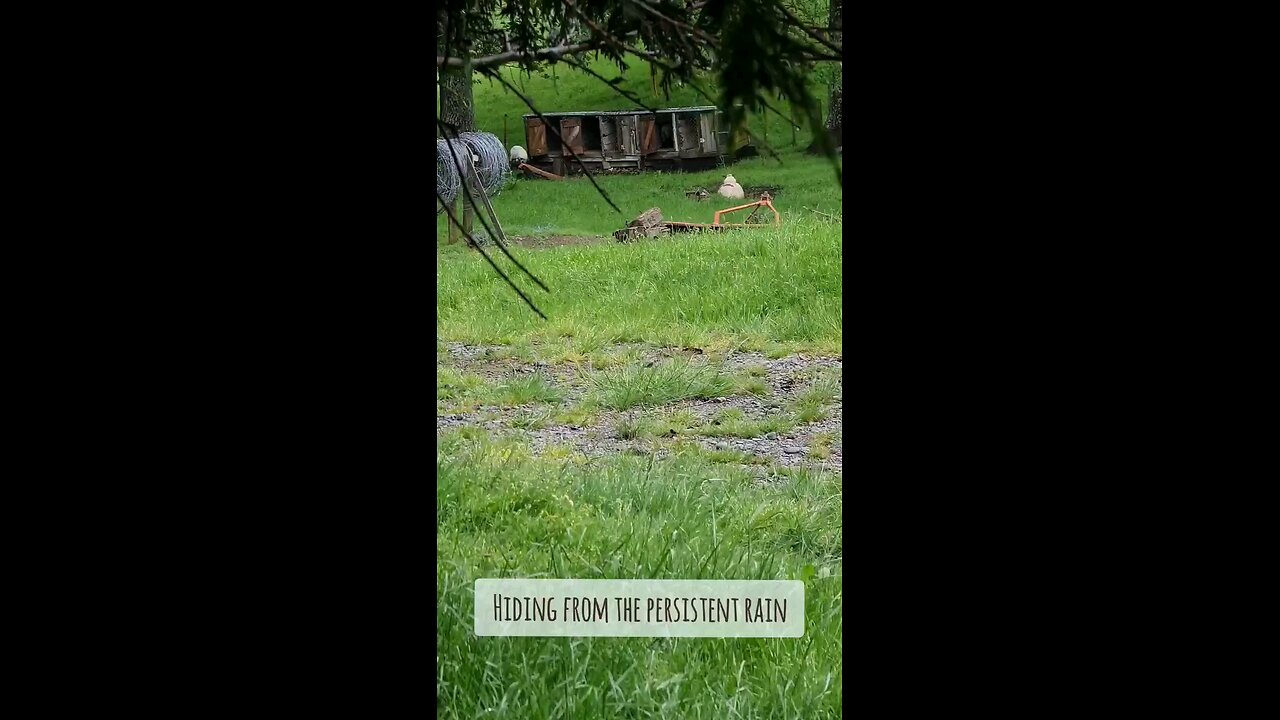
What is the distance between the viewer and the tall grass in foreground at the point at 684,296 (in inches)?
63.4

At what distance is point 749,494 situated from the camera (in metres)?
1.65

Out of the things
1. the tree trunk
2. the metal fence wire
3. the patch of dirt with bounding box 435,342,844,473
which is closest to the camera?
the tree trunk

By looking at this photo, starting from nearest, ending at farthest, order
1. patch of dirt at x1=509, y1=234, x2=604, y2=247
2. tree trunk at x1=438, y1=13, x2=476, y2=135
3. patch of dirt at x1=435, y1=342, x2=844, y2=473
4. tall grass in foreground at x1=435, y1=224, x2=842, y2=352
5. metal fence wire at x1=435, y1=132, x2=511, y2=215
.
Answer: tree trunk at x1=438, y1=13, x2=476, y2=135 → metal fence wire at x1=435, y1=132, x2=511, y2=215 → patch of dirt at x1=509, y1=234, x2=604, y2=247 → tall grass in foreground at x1=435, y1=224, x2=842, y2=352 → patch of dirt at x1=435, y1=342, x2=844, y2=473

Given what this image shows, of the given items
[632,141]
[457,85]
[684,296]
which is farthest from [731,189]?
[457,85]

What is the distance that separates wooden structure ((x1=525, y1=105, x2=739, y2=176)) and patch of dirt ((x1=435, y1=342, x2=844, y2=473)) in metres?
0.45

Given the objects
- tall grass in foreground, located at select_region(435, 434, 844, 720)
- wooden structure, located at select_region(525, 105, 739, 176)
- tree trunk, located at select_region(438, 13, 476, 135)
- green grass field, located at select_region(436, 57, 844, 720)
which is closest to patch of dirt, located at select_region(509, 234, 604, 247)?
green grass field, located at select_region(436, 57, 844, 720)

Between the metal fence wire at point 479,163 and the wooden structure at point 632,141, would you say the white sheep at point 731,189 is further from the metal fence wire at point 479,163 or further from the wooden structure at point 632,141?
the metal fence wire at point 479,163

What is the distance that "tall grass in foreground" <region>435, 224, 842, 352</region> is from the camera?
161 centimetres

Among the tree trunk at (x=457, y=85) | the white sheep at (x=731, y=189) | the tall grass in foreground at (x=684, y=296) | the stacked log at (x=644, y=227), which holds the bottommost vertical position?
the tall grass in foreground at (x=684, y=296)

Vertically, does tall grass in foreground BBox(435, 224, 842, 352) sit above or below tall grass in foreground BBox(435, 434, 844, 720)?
above

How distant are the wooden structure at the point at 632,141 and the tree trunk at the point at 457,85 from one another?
3.1 inches

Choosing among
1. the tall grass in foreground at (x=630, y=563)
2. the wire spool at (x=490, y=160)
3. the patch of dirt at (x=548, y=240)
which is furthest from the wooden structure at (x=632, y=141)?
the tall grass in foreground at (x=630, y=563)

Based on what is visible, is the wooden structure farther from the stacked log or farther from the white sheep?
the stacked log
